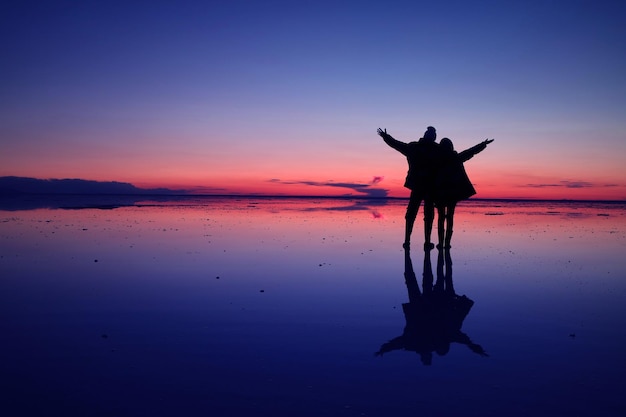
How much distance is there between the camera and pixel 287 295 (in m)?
8.56

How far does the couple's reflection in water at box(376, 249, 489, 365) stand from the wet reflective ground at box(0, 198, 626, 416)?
0.12 feet

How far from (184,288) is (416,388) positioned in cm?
565

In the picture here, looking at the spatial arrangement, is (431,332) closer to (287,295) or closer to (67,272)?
(287,295)

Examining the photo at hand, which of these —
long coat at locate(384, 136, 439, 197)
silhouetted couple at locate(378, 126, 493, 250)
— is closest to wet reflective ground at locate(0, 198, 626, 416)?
silhouetted couple at locate(378, 126, 493, 250)

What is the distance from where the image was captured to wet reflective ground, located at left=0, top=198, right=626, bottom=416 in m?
4.37

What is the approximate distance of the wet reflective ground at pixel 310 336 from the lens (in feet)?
14.3

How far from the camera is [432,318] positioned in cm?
726

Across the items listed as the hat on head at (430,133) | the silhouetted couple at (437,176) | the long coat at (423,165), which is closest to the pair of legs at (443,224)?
the silhouetted couple at (437,176)

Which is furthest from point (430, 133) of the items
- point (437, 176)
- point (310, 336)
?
point (310, 336)

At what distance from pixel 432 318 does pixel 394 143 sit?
9.79 m

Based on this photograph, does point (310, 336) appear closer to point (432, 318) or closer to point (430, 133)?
point (432, 318)

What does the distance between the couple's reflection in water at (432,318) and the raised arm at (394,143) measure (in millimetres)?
6099

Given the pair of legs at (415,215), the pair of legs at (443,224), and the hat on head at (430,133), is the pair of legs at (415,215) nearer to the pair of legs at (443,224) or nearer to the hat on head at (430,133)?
the pair of legs at (443,224)

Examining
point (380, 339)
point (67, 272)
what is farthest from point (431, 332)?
point (67, 272)
